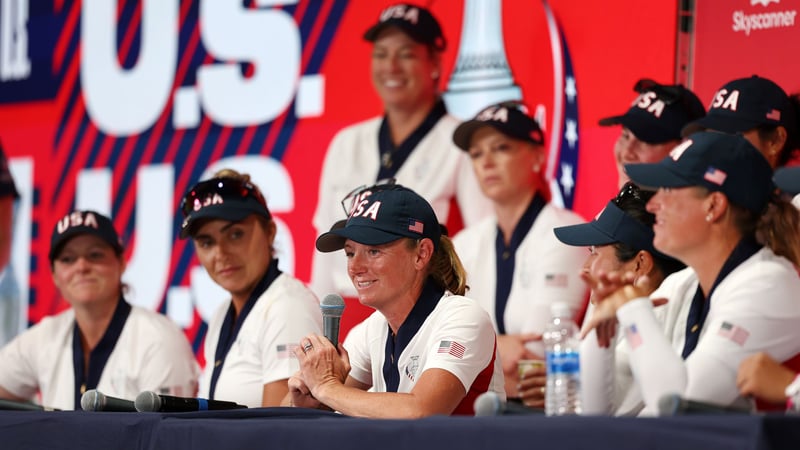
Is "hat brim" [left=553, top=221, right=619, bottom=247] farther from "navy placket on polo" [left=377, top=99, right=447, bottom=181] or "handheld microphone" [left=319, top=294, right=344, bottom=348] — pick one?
"navy placket on polo" [left=377, top=99, right=447, bottom=181]

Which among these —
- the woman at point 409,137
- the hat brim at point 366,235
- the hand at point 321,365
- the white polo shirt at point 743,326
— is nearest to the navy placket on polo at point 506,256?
the woman at point 409,137

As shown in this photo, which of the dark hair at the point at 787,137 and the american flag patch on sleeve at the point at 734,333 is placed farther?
the dark hair at the point at 787,137

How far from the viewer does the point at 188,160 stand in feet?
17.8

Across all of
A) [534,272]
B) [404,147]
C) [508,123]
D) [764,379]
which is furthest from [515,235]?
[764,379]

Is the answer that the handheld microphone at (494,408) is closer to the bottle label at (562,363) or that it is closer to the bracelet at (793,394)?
the bottle label at (562,363)

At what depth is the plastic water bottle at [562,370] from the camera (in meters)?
2.21

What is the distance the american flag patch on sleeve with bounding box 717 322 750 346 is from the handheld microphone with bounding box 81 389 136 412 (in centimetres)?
123

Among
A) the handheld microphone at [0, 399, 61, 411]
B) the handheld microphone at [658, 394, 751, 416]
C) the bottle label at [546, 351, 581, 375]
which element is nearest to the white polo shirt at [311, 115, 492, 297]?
the handheld microphone at [0, 399, 61, 411]

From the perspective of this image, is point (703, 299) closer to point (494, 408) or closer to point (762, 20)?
point (494, 408)

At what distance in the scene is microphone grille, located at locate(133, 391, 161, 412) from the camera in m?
2.53

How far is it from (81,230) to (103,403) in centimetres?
169

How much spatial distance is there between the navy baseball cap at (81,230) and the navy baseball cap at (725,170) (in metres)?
2.43

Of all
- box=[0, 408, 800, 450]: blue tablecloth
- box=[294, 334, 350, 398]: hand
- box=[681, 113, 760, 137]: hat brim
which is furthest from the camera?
box=[681, 113, 760, 137]: hat brim

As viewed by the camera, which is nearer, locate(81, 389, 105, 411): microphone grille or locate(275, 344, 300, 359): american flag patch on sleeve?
locate(81, 389, 105, 411): microphone grille
